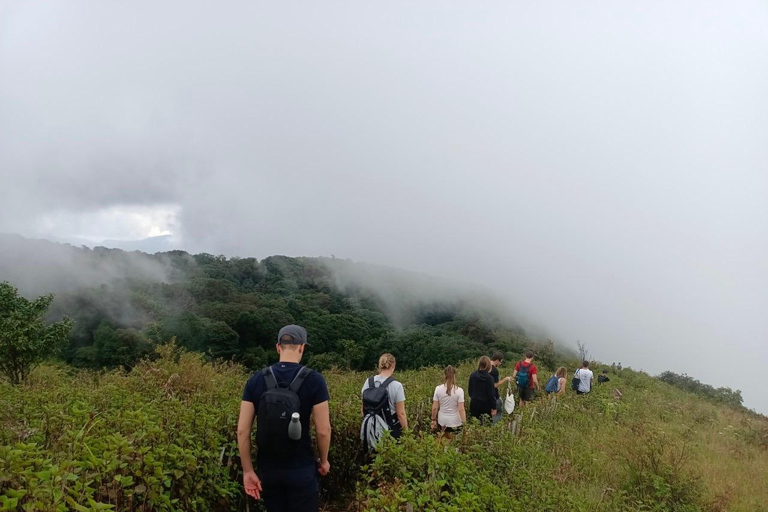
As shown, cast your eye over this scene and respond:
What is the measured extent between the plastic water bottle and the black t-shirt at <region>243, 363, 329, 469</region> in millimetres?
117

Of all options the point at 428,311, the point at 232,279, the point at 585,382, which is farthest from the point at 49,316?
the point at 428,311

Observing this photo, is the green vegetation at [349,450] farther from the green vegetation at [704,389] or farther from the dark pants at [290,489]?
the green vegetation at [704,389]

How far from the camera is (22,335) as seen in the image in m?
13.5

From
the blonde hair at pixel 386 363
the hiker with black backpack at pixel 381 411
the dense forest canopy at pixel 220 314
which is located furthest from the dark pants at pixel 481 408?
the dense forest canopy at pixel 220 314

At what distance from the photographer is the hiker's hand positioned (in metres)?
3.09

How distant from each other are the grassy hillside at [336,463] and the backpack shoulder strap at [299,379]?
781mm

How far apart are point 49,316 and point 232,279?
29.7m

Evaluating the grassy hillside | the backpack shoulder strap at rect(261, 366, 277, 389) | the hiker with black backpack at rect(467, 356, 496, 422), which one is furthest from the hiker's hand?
the hiker with black backpack at rect(467, 356, 496, 422)

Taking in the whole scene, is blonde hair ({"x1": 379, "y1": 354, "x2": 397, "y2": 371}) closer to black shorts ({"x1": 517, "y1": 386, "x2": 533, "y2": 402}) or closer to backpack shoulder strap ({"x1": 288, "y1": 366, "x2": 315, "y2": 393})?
backpack shoulder strap ({"x1": 288, "y1": 366, "x2": 315, "y2": 393})

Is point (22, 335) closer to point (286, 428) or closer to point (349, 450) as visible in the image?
point (349, 450)

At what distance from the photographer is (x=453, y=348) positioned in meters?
45.8

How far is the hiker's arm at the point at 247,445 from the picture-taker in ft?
10.0

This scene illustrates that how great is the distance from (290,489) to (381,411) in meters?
1.60

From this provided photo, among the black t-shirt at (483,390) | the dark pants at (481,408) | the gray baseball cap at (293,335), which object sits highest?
the gray baseball cap at (293,335)
